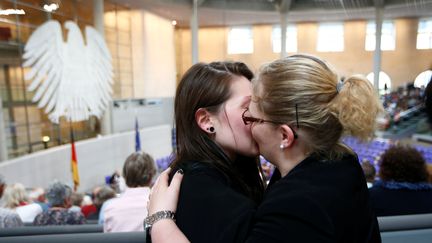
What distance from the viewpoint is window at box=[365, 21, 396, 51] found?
1925 cm

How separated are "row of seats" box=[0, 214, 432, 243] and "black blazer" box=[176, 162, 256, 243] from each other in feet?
1.37

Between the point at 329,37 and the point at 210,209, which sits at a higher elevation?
the point at 329,37

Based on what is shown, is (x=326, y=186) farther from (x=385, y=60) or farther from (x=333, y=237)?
(x=385, y=60)

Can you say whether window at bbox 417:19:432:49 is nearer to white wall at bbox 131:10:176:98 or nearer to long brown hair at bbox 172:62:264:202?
white wall at bbox 131:10:176:98

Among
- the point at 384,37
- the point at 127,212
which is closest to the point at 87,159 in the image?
the point at 127,212

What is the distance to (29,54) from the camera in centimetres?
844

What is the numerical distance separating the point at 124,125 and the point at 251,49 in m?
7.74

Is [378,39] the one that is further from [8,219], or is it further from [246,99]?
[246,99]

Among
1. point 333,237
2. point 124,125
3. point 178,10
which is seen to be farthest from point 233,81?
point 178,10

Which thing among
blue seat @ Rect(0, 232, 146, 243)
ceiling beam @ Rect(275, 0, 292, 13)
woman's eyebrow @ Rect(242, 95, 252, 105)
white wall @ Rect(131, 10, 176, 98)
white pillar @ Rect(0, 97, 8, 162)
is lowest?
white pillar @ Rect(0, 97, 8, 162)

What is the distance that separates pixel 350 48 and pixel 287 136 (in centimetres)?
2088

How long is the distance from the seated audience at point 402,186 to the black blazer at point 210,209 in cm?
152

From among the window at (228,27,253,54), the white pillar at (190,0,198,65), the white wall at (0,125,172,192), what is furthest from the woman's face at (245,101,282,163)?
the window at (228,27,253,54)

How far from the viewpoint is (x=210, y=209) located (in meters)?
0.82
